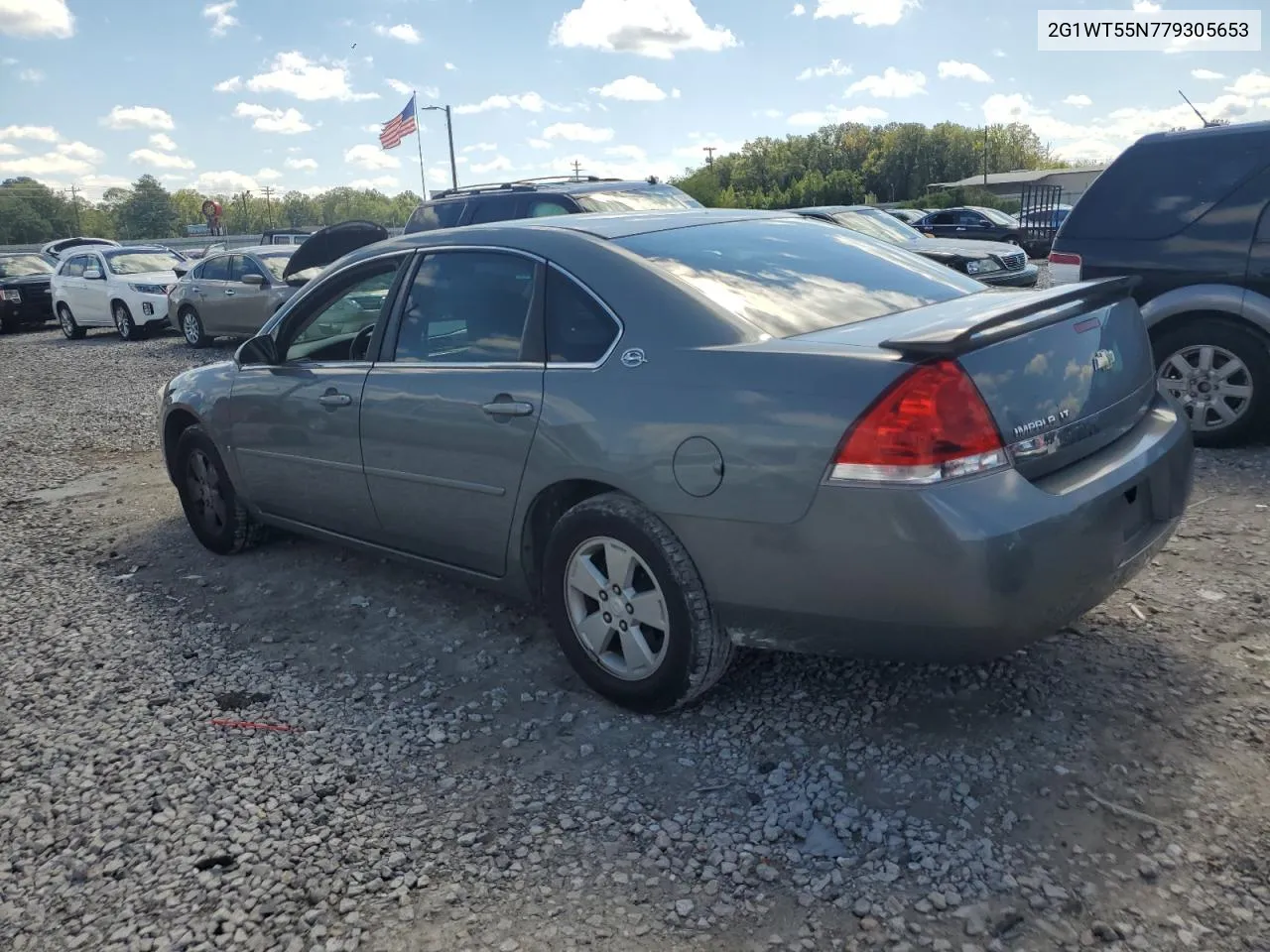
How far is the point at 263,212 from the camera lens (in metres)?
136

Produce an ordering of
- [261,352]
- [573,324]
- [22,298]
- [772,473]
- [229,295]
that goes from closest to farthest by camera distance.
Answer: [772,473]
[573,324]
[261,352]
[229,295]
[22,298]

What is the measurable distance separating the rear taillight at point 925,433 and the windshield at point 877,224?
35.3 feet

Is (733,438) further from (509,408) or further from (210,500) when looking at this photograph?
(210,500)

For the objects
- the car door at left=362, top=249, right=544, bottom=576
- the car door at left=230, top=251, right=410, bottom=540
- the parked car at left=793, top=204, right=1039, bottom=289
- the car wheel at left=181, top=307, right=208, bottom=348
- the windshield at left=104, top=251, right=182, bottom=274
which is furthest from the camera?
the windshield at left=104, top=251, right=182, bottom=274

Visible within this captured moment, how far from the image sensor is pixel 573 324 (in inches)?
143

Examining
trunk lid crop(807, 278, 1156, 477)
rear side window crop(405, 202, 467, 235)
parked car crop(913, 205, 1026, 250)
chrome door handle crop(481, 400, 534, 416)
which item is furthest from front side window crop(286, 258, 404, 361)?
parked car crop(913, 205, 1026, 250)

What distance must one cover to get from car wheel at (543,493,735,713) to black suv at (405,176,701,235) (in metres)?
7.28

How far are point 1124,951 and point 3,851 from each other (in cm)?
298

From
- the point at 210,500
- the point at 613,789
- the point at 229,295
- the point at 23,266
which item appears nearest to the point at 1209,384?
the point at 613,789

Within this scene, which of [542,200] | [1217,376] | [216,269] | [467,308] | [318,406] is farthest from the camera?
[216,269]

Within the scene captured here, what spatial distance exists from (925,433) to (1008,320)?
0.51 m

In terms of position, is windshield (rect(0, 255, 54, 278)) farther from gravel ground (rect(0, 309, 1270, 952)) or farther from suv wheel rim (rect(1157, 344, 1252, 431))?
suv wheel rim (rect(1157, 344, 1252, 431))

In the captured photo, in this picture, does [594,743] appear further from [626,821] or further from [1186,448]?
[1186,448]

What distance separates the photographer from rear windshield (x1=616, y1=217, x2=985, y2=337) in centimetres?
348
